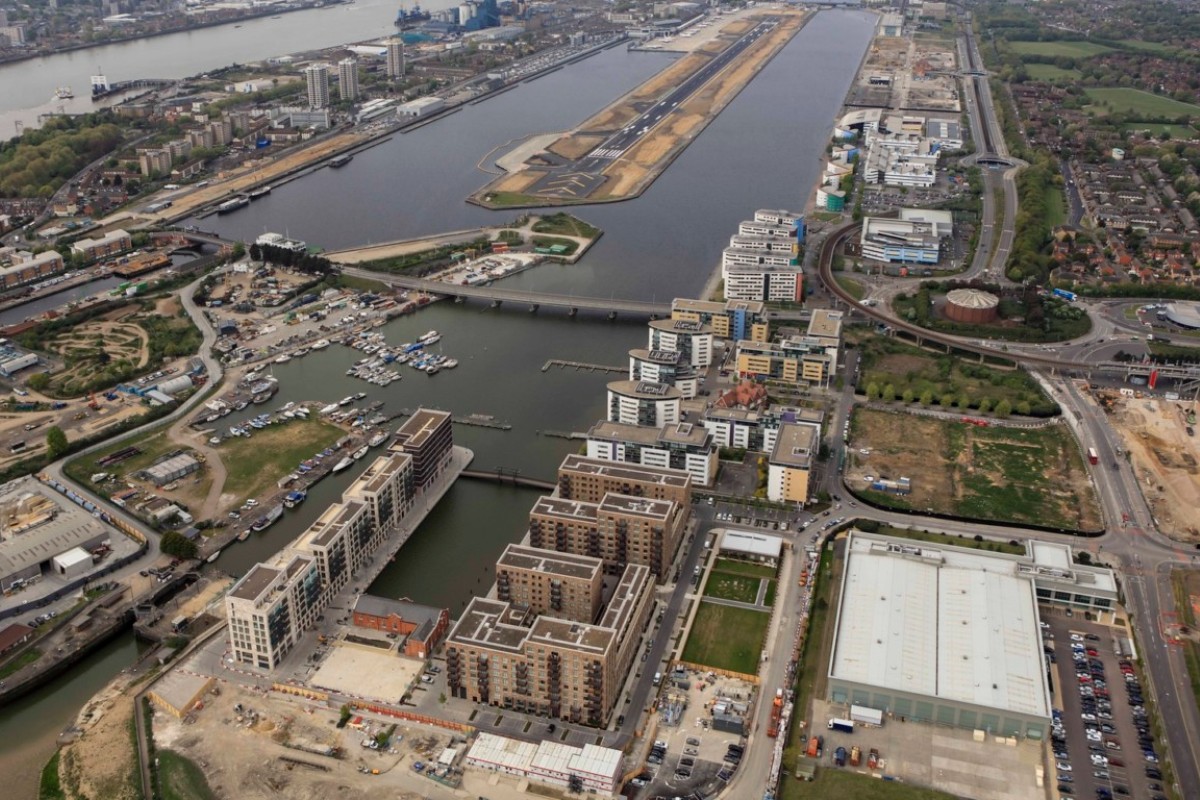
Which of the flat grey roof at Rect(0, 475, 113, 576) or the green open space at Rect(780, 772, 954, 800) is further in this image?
the flat grey roof at Rect(0, 475, 113, 576)

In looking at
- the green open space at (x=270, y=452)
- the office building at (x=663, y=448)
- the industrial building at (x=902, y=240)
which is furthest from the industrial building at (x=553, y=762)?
the industrial building at (x=902, y=240)

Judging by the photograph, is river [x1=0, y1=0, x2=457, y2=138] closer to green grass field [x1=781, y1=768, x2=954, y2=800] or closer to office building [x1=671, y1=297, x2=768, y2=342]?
office building [x1=671, y1=297, x2=768, y2=342]

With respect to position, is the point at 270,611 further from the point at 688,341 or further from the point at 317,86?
the point at 317,86

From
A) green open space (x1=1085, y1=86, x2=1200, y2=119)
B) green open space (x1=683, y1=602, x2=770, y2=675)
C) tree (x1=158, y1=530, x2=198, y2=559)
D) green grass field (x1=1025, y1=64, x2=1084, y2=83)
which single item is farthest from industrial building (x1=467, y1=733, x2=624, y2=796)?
green grass field (x1=1025, y1=64, x2=1084, y2=83)

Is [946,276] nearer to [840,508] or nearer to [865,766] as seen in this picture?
[840,508]

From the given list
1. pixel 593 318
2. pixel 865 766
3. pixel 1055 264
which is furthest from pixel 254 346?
pixel 1055 264

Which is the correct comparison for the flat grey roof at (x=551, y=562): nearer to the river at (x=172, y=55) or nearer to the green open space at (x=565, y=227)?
the green open space at (x=565, y=227)

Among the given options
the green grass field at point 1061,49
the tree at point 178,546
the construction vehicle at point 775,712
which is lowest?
the construction vehicle at point 775,712
